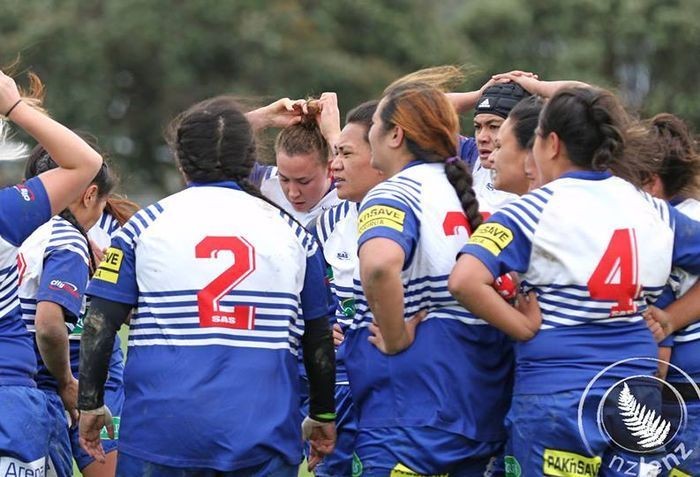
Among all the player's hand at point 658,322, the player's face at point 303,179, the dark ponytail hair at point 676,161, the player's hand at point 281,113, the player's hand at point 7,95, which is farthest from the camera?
the player's face at point 303,179

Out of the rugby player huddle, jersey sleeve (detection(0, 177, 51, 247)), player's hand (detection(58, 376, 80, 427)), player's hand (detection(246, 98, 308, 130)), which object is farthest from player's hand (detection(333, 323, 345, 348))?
jersey sleeve (detection(0, 177, 51, 247))

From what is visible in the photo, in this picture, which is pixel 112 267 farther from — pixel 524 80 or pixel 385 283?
pixel 524 80

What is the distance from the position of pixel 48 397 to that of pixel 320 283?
60.0 inches

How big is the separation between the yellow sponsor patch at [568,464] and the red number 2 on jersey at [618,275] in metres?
0.51

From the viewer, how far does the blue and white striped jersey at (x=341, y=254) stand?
579 centimetres

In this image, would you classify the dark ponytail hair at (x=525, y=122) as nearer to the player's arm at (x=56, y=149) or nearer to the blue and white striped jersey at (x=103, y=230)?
the player's arm at (x=56, y=149)

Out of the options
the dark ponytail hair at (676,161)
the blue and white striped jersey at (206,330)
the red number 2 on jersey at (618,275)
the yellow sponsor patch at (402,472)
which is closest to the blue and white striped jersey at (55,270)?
the blue and white striped jersey at (206,330)

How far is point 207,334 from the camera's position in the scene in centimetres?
466

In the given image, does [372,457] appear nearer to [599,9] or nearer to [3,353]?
[3,353]

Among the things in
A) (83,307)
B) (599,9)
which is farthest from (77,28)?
(83,307)

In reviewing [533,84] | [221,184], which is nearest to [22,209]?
[221,184]

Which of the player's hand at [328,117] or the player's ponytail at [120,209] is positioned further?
the player's ponytail at [120,209]

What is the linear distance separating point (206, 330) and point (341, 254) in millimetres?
1399

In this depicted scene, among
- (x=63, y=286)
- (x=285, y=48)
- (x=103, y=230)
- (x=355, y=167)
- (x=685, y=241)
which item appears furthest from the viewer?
(x=285, y=48)
